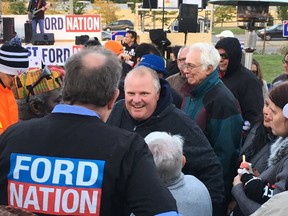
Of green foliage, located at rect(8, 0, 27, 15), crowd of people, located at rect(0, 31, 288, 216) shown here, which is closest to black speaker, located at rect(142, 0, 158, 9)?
green foliage, located at rect(8, 0, 27, 15)

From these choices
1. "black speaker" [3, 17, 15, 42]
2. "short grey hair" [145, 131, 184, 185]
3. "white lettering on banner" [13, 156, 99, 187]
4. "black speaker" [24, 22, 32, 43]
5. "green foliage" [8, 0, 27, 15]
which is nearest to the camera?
"white lettering on banner" [13, 156, 99, 187]

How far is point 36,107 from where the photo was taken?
2830 mm

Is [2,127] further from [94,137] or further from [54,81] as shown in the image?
[94,137]

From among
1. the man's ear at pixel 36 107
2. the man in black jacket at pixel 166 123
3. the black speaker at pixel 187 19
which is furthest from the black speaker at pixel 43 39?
the man's ear at pixel 36 107

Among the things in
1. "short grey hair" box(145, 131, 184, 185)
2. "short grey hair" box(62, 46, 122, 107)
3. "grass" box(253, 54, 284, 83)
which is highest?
"short grey hair" box(62, 46, 122, 107)

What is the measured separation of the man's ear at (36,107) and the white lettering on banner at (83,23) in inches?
439

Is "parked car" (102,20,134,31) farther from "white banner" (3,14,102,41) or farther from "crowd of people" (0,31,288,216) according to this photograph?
"crowd of people" (0,31,288,216)

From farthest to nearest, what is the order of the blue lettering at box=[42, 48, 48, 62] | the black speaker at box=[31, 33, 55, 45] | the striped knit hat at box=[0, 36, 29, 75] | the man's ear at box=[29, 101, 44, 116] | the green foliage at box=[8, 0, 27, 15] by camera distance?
the green foliage at box=[8, 0, 27, 15]
the black speaker at box=[31, 33, 55, 45]
the blue lettering at box=[42, 48, 48, 62]
the striped knit hat at box=[0, 36, 29, 75]
the man's ear at box=[29, 101, 44, 116]

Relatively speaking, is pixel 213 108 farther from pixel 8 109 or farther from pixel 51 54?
pixel 51 54

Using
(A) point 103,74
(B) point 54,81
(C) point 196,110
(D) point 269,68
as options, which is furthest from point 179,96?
(D) point 269,68

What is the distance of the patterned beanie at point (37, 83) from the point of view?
286 centimetres

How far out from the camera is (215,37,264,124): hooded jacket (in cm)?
466

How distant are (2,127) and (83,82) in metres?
1.41

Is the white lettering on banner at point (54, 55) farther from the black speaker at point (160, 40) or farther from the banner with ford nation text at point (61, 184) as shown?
the banner with ford nation text at point (61, 184)
